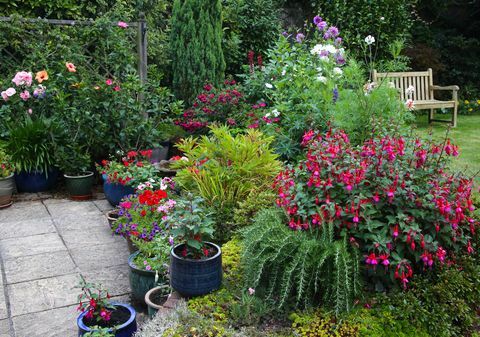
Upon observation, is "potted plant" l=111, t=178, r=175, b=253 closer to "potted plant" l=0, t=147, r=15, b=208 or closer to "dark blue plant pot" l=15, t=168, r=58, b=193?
"potted plant" l=0, t=147, r=15, b=208

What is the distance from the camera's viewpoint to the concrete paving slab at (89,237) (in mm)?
3994

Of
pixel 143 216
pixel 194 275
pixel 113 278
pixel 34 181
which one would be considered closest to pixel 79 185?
pixel 34 181

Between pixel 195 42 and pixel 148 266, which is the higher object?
pixel 195 42

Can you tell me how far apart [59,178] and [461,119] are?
7.29m

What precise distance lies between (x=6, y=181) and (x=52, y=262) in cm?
157

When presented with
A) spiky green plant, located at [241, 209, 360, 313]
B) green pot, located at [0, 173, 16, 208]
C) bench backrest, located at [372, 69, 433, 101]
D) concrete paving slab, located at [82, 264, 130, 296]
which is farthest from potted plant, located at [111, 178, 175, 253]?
bench backrest, located at [372, 69, 433, 101]

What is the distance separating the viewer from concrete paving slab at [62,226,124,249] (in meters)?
3.99

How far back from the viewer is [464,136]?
25.5 ft

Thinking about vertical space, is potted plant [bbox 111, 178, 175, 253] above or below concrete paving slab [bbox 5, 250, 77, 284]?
above

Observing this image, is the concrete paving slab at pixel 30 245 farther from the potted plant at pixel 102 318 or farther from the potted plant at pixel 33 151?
the potted plant at pixel 102 318

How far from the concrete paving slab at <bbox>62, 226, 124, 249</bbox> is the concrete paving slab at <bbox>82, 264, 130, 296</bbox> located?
1.70 feet

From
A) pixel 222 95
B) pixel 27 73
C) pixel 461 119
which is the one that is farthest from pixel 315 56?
pixel 461 119

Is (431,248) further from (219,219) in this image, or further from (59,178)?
(59,178)

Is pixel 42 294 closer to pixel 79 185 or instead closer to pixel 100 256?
pixel 100 256
